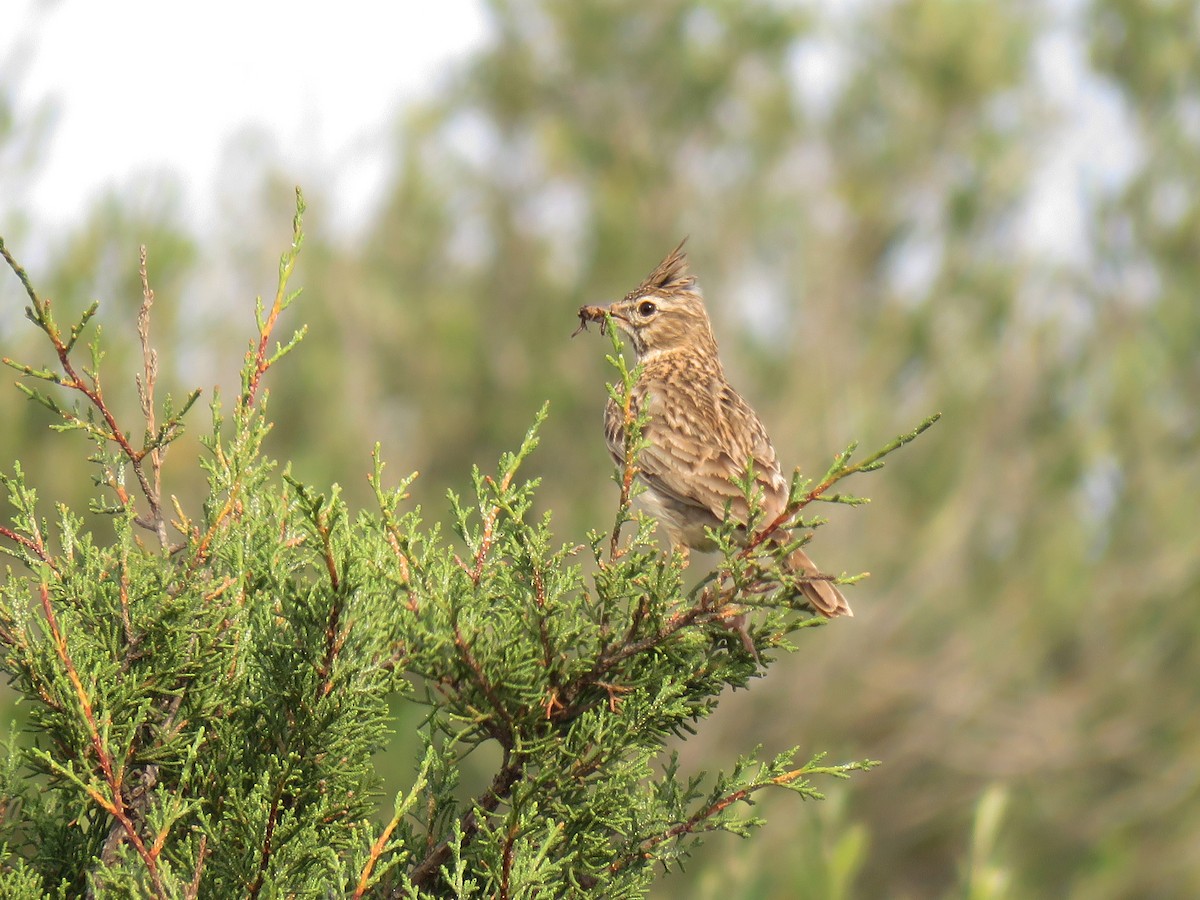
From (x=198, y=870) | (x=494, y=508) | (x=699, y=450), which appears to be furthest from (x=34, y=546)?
(x=699, y=450)

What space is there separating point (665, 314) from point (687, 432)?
1.36 m

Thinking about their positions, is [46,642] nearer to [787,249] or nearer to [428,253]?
[787,249]

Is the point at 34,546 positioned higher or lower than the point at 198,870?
higher

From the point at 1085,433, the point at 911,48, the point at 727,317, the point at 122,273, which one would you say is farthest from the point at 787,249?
the point at 122,273

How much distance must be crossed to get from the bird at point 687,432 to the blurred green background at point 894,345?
5.79 metres

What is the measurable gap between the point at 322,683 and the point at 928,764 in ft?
45.6

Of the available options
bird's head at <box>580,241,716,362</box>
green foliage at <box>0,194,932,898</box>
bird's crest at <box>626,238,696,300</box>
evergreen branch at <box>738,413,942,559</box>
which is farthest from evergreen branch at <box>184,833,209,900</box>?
bird's crest at <box>626,238,696,300</box>

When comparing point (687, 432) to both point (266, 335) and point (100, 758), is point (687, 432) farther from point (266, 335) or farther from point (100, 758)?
point (100, 758)

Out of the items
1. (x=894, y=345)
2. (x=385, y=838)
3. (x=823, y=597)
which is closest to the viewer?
(x=385, y=838)

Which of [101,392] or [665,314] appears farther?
Answer: [665,314]

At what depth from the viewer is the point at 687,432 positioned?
201 inches

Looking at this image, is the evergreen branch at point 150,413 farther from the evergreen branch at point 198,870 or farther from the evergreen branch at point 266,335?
the evergreen branch at point 198,870

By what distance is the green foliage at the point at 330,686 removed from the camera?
2.64 metres

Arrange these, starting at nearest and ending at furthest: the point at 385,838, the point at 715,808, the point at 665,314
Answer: the point at 385,838 → the point at 715,808 → the point at 665,314
